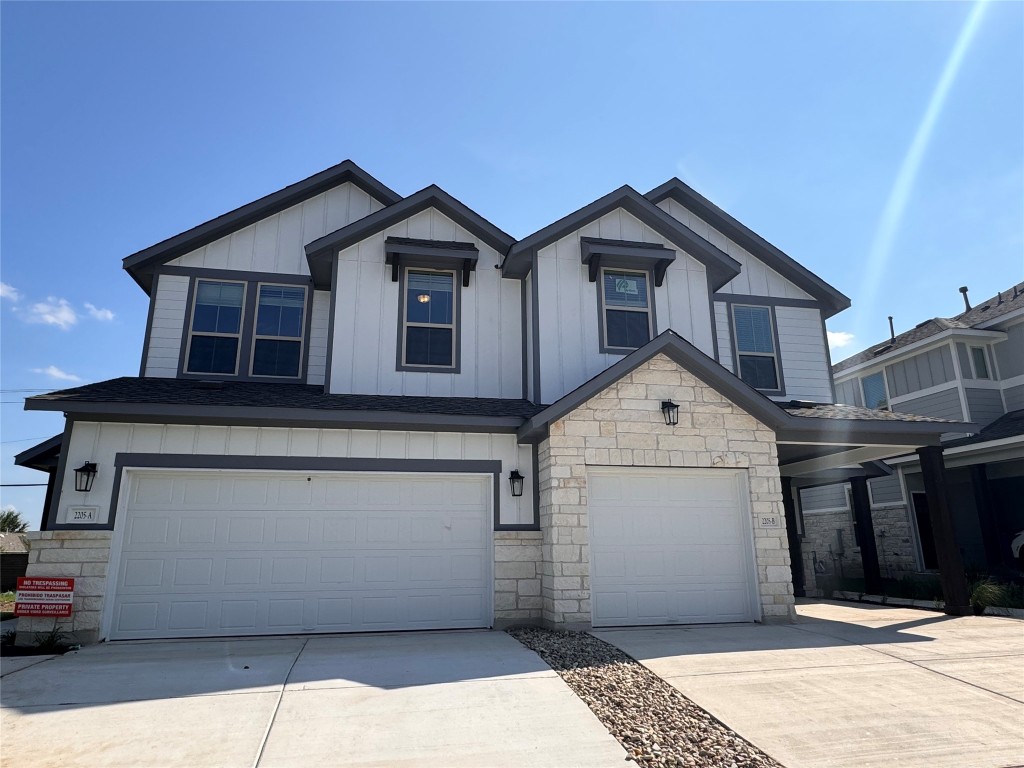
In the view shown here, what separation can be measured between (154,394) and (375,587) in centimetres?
420

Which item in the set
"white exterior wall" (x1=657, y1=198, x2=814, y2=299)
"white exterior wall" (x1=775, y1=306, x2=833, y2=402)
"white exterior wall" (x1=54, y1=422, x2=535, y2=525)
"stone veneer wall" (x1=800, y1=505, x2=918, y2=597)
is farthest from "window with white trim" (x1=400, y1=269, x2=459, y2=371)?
"stone veneer wall" (x1=800, y1=505, x2=918, y2=597)

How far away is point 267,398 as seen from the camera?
9367mm

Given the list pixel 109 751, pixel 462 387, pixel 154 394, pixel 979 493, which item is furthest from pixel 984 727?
pixel 979 493

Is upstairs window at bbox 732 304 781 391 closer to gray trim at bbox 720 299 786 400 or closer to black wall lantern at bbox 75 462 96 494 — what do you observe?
gray trim at bbox 720 299 786 400

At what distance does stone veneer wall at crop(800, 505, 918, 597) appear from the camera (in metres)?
16.1

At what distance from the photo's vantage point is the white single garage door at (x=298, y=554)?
338 inches

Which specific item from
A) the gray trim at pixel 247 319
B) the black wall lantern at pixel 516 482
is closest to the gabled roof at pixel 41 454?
the gray trim at pixel 247 319

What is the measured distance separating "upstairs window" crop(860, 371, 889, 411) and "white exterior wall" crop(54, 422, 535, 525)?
13700 millimetres

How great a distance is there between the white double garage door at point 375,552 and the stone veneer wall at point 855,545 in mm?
7123

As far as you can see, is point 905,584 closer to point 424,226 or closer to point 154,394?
point 424,226

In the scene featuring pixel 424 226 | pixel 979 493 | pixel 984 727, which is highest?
pixel 424 226

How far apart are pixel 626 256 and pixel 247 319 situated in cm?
695

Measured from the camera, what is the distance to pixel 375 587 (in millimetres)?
9055

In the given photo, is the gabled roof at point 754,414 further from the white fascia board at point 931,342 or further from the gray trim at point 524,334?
the white fascia board at point 931,342
